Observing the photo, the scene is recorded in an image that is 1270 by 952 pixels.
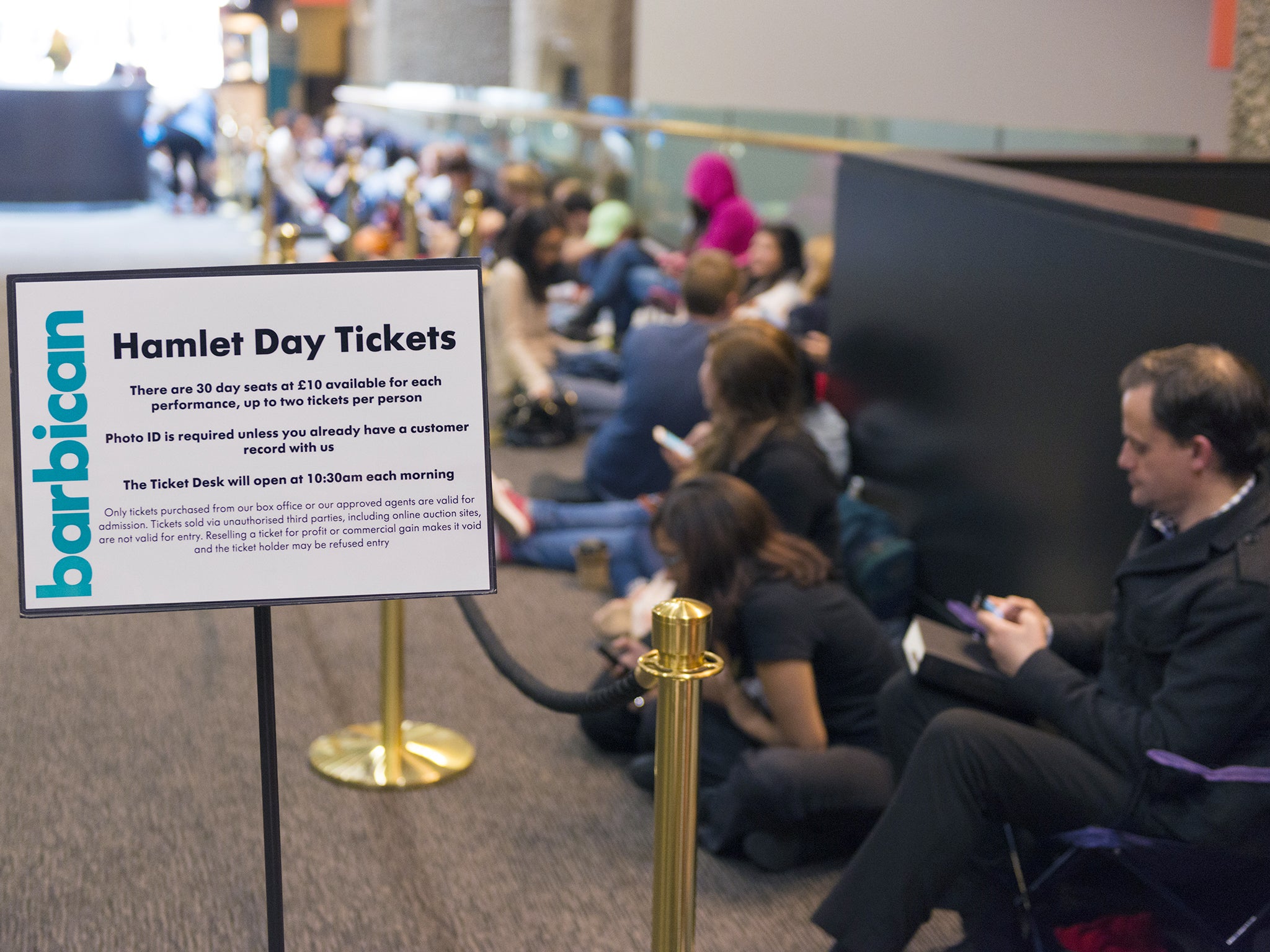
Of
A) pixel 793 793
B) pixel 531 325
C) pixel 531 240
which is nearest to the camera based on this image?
pixel 793 793

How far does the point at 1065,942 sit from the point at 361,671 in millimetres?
2211

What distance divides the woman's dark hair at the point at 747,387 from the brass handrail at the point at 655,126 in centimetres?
163

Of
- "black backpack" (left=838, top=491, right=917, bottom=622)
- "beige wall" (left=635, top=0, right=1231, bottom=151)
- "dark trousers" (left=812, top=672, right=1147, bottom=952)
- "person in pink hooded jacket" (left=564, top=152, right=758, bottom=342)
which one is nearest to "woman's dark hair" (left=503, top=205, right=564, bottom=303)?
"person in pink hooded jacket" (left=564, top=152, right=758, bottom=342)

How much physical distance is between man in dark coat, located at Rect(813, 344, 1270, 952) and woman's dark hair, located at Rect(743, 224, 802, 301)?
3852 mm

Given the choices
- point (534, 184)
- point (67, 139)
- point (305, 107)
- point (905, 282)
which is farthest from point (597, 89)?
point (305, 107)

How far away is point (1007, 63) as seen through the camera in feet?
39.8

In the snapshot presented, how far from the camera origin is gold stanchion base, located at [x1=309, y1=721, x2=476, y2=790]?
3268mm

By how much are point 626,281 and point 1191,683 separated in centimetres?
601

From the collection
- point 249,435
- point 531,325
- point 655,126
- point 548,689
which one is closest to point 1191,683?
point 548,689

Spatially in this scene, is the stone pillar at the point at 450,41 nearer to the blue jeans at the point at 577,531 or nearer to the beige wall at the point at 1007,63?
the beige wall at the point at 1007,63

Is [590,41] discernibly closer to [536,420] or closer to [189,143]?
[189,143]

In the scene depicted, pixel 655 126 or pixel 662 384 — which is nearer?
pixel 662 384

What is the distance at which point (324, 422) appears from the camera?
1925mm

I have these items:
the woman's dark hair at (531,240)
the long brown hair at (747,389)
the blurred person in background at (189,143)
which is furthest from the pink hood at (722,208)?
the blurred person in background at (189,143)
